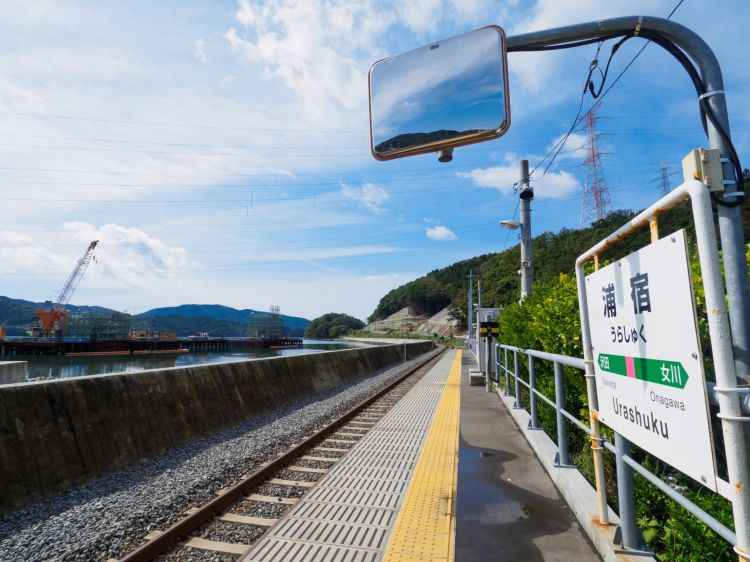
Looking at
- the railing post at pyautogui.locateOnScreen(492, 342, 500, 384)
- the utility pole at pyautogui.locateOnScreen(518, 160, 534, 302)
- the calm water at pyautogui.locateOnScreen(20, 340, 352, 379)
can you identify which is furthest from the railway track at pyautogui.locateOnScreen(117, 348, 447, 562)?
the calm water at pyautogui.locateOnScreen(20, 340, 352, 379)

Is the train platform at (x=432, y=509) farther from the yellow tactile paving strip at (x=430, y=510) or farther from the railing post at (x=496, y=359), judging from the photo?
the railing post at (x=496, y=359)

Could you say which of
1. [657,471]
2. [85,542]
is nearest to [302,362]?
[85,542]

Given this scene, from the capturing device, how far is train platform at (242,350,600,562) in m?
3.35

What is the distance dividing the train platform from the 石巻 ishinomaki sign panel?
1.52 m

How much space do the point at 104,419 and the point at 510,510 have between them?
4996 millimetres

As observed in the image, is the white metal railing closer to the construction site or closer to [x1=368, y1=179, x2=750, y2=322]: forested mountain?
[x1=368, y1=179, x2=750, y2=322]: forested mountain

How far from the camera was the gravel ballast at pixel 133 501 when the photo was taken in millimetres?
3621

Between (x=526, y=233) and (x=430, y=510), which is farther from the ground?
(x=526, y=233)

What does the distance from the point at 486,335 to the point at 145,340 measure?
104 m

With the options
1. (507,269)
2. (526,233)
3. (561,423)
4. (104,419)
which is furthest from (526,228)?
(507,269)

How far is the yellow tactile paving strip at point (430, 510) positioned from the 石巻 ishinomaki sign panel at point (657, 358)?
1682 mm

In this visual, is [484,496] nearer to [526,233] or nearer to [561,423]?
[561,423]

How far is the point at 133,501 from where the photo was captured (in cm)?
454

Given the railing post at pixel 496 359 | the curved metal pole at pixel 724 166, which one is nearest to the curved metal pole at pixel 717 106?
the curved metal pole at pixel 724 166
